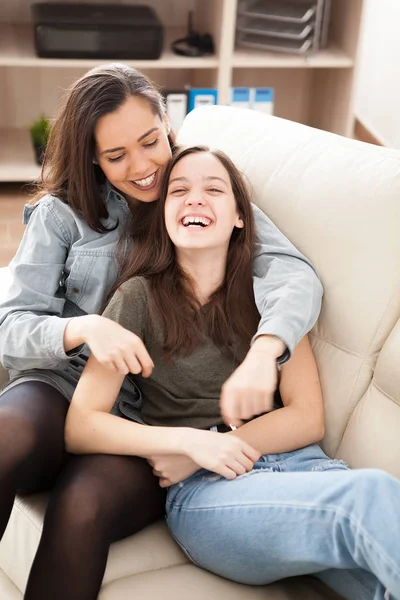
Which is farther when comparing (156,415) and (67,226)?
(67,226)

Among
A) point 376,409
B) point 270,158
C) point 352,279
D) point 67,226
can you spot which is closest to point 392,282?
point 352,279

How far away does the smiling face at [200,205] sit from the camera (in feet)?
4.36

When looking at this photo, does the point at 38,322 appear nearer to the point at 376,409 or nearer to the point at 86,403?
the point at 86,403

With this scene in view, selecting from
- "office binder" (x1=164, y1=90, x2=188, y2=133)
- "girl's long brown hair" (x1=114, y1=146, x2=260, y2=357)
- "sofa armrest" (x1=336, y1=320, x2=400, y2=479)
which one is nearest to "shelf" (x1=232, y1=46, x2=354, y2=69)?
"office binder" (x1=164, y1=90, x2=188, y2=133)

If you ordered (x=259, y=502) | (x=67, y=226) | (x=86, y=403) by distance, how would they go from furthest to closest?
(x=67, y=226), (x=86, y=403), (x=259, y=502)

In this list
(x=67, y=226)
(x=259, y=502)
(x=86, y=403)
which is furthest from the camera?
(x=67, y=226)

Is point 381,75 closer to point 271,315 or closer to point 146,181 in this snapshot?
point 146,181

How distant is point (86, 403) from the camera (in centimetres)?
126

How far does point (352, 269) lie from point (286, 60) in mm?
2023

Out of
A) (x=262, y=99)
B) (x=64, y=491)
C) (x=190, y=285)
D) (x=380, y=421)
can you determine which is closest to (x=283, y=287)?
(x=190, y=285)

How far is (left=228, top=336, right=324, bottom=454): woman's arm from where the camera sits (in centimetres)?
128

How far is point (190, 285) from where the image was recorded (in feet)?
4.55

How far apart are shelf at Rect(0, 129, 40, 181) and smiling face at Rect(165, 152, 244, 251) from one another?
184 centimetres

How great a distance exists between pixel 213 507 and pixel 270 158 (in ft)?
2.27
